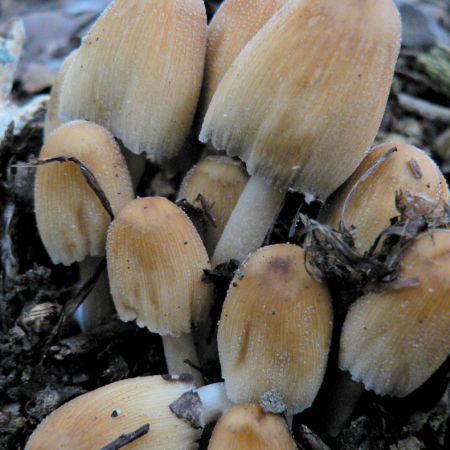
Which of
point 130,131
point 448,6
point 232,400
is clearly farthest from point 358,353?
point 448,6

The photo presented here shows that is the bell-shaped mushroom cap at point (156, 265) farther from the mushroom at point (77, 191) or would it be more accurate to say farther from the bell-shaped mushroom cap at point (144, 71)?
the bell-shaped mushroom cap at point (144, 71)

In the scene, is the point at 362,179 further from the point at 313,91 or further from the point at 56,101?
the point at 56,101

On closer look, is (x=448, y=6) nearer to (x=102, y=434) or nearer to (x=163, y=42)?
(x=163, y=42)

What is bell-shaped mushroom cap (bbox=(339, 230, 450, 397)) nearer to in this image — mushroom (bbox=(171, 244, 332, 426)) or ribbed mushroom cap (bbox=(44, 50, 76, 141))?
mushroom (bbox=(171, 244, 332, 426))

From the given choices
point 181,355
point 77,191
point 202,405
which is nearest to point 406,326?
point 202,405

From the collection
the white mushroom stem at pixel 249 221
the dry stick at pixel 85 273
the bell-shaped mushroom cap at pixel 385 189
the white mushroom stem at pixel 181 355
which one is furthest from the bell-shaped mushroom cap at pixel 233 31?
the white mushroom stem at pixel 181 355

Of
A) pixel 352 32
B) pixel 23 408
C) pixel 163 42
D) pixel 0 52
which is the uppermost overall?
pixel 352 32

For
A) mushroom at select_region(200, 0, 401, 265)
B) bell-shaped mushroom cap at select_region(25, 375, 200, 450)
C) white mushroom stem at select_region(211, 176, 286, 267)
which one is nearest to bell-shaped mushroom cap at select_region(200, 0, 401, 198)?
mushroom at select_region(200, 0, 401, 265)
